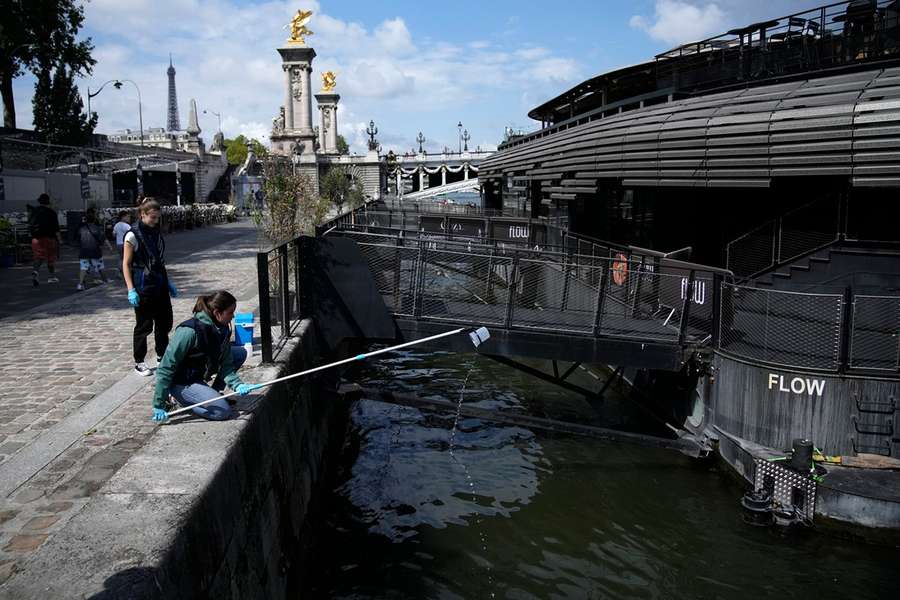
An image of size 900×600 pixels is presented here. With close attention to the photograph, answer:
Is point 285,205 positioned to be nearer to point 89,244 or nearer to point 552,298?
point 89,244

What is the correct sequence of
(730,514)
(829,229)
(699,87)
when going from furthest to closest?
(699,87), (829,229), (730,514)

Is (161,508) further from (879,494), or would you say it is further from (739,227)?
(739,227)

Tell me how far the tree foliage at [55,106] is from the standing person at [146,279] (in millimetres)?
40769

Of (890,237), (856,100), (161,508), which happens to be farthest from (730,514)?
(161,508)

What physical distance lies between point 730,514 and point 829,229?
5.09 m

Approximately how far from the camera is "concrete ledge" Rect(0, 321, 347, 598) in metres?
3.85

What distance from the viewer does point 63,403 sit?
24.8 feet

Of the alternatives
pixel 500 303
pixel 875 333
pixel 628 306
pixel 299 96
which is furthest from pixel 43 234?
pixel 299 96

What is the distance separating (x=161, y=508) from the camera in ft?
14.9

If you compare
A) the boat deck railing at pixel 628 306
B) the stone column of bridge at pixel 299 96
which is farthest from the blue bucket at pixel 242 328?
the stone column of bridge at pixel 299 96

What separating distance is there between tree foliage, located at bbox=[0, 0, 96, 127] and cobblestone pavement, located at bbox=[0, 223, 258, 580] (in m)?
27.6

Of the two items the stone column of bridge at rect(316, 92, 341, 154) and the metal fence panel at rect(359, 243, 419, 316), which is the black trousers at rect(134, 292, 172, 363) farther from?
the stone column of bridge at rect(316, 92, 341, 154)

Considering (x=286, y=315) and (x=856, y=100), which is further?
(x=856, y=100)

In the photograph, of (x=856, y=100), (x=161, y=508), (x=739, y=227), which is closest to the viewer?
(x=161, y=508)
